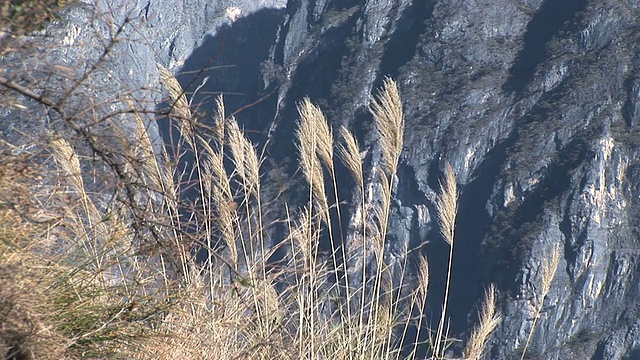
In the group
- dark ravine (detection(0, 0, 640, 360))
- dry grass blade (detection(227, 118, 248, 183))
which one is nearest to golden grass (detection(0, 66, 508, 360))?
dry grass blade (detection(227, 118, 248, 183))

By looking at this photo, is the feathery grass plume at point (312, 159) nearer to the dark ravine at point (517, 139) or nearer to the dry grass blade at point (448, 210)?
the dry grass blade at point (448, 210)

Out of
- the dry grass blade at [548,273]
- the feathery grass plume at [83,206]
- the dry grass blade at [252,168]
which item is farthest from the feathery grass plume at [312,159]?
the dry grass blade at [548,273]

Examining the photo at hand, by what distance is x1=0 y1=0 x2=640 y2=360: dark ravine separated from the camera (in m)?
62.4

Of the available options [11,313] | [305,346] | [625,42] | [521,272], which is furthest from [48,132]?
[625,42]

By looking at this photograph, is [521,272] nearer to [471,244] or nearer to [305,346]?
[471,244]

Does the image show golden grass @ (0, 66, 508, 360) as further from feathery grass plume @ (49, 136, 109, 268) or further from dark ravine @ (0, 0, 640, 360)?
dark ravine @ (0, 0, 640, 360)

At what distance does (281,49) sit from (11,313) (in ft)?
292

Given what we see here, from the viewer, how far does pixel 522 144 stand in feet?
218

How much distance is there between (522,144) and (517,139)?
3.05ft

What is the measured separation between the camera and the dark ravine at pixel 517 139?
62406 mm

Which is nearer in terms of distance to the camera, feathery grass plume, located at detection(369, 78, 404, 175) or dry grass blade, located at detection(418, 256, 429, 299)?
feathery grass plume, located at detection(369, 78, 404, 175)

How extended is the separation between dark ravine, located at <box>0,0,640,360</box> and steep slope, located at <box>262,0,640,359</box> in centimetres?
11

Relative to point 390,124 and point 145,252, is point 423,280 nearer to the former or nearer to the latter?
point 390,124

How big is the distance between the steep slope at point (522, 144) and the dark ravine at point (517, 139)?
0.11m
